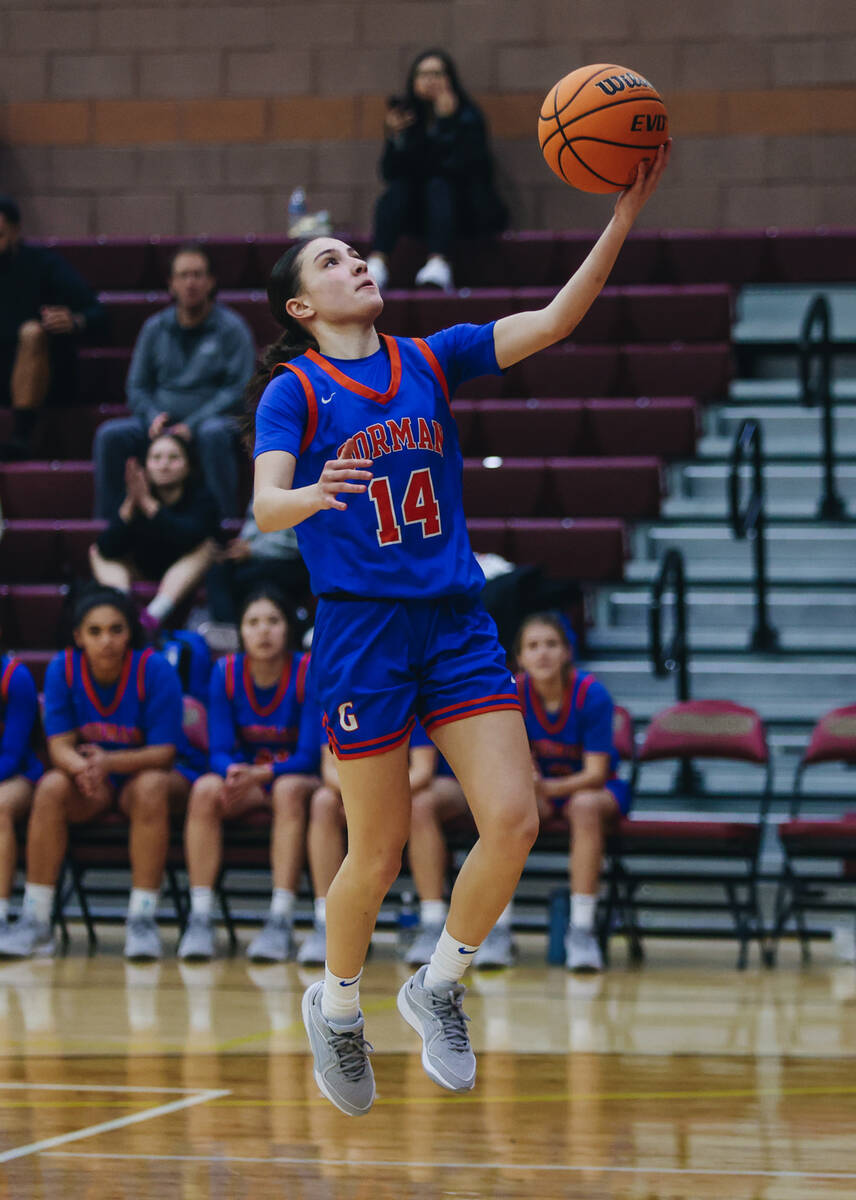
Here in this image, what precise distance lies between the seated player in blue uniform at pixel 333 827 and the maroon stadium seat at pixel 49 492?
9.48ft

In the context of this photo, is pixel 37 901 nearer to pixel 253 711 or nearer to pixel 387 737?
pixel 253 711

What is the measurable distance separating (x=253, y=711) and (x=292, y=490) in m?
3.88

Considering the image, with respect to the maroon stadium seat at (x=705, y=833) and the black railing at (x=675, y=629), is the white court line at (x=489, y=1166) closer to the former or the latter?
the maroon stadium seat at (x=705, y=833)

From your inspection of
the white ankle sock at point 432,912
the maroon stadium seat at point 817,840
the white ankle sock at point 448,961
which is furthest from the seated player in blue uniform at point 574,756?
the white ankle sock at point 448,961

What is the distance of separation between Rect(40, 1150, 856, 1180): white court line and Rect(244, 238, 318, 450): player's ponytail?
1.59m

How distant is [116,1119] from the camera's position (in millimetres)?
4477

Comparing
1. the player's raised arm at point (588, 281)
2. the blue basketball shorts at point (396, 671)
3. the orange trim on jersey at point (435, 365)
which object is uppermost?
the player's raised arm at point (588, 281)

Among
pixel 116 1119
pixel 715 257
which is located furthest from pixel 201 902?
pixel 715 257

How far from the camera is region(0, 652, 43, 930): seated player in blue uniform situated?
278 inches

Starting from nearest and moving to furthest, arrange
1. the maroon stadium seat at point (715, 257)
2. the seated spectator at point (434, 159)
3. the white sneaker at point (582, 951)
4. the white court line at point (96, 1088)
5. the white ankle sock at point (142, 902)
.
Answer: the white court line at point (96, 1088) < the white sneaker at point (582, 951) < the white ankle sock at point (142, 902) < the seated spectator at point (434, 159) < the maroon stadium seat at point (715, 257)

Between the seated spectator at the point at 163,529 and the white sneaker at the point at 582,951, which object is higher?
the seated spectator at the point at 163,529

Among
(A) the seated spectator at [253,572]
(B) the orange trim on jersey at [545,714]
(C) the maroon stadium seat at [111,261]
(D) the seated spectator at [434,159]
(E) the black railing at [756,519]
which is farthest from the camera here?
(C) the maroon stadium seat at [111,261]

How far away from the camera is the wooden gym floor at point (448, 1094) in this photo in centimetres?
393

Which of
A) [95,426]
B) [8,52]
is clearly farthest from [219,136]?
[95,426]
